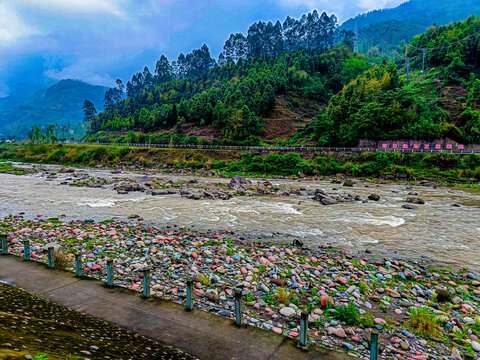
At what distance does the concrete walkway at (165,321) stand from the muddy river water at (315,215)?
333 inches

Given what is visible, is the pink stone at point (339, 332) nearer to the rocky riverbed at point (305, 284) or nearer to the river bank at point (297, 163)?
the rocky riverbed at point (305, 284)

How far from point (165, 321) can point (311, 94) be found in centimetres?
8143

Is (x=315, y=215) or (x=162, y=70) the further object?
(x=162, y=70)

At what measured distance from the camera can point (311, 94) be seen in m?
78.6

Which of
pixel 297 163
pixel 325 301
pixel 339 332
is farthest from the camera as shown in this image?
pixel 297 163

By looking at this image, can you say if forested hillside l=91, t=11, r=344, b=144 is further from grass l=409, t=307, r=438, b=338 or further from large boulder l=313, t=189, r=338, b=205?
grass l=409, t=307, r=438, b=338

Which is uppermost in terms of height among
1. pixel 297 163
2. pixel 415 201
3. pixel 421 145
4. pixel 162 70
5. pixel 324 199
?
pixel 162 70

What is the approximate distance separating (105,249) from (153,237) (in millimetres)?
2268

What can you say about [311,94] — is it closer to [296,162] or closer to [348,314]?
[296,162]

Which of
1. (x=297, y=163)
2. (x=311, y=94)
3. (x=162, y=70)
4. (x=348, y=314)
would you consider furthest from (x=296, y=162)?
(x=162, y=70)

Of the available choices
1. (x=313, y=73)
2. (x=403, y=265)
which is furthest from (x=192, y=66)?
(x=403, y=265)

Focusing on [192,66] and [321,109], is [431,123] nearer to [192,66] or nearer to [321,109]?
[321,109]

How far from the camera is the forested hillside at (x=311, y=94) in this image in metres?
45.1

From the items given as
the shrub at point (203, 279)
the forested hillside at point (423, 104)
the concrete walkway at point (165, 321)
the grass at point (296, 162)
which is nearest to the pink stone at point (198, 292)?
the shrub at point (203, 279)
